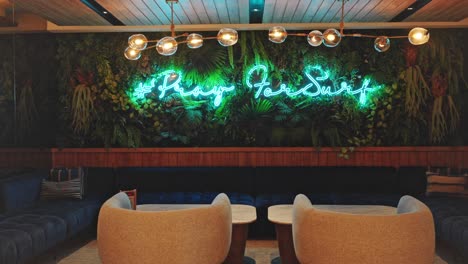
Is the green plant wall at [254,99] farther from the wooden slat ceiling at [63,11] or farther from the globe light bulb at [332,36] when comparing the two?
the globe light bulb at [332,36]

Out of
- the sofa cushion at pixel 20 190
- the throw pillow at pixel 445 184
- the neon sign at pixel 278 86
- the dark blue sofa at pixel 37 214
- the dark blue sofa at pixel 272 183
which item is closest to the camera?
the dark blue sofa at pixel 37 214

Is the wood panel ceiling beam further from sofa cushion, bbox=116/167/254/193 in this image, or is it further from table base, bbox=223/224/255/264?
table base, bbox=223/224/255/264

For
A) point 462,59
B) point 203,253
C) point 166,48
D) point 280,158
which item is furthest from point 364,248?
point 462,59

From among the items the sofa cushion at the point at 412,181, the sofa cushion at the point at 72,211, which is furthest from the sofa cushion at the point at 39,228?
the sofa cushion at the point at 412,181

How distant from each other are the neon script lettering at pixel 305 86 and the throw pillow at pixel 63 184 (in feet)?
8.78

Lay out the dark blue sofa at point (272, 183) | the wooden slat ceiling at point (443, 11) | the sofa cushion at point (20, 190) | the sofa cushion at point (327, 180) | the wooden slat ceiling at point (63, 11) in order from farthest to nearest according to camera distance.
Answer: the sofa cushion at point (327, 180) < the dark blue sofa at point (272, 183) < the wooden slat ceiling at point (443, 11) < the wooden slat ceiling at point (63, 11) < the sofa cushion at point (20, 190)

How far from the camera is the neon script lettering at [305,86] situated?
21.6 feet

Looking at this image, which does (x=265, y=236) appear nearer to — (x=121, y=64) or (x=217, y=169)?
(x=217, y=169)

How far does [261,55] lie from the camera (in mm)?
6613

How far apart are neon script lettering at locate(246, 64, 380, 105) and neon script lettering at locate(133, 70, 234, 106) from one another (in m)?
0.38

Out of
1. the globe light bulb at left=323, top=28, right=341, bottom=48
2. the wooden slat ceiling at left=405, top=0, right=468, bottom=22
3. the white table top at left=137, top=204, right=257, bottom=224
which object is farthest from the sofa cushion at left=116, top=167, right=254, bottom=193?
the wooden slat ceiling at left=405, top=0, right=468, bottom=22

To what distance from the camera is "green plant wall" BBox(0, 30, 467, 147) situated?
6492 mm

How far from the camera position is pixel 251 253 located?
5.20m

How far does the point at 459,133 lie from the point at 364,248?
454cm
